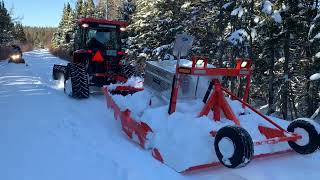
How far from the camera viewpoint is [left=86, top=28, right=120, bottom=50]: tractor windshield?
13.4m

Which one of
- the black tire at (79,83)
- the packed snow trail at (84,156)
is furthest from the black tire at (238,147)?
the black tire at (79,83)

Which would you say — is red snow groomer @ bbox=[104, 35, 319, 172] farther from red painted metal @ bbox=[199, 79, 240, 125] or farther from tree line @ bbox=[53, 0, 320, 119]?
tree line @ bbox=[53, 0, 320, 119]

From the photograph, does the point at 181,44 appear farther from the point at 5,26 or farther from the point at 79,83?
the point at 5,26

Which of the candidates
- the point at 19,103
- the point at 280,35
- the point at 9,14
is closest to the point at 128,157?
the point at 19,103

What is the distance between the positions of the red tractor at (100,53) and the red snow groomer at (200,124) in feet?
15.8

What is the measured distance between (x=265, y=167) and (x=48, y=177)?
3180 mm

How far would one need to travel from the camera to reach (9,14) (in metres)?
60.5

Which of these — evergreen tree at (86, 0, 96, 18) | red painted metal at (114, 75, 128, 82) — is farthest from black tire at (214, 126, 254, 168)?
evergreen tree at (86, 0, 96, 18)

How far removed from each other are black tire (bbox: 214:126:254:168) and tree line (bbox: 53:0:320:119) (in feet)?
22.1

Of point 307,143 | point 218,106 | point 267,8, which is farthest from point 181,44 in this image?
point 267,8

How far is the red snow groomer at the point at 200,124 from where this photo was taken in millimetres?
5827

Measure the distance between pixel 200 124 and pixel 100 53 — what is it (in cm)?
772

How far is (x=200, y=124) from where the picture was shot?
633 cm

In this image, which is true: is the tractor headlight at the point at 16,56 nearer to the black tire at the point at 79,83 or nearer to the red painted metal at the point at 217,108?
the black tire at the point at 79,83
